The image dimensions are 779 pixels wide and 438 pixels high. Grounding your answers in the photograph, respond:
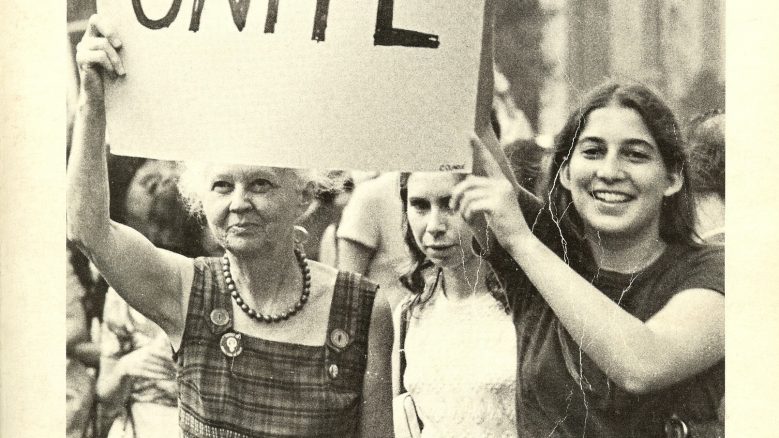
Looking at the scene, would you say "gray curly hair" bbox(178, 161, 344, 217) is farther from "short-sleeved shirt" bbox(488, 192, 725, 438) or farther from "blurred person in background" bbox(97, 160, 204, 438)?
"short-sleeved shirt" bbox(488, 192, 725, 438)

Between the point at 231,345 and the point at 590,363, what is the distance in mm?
717

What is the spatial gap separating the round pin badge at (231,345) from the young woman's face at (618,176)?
73 cm

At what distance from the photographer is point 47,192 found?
2254mm

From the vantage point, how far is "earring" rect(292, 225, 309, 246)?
215cm

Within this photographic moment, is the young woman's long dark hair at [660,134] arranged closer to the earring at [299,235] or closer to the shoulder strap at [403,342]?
the shoulder strap at [403,342]

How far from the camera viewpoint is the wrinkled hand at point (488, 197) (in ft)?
6.85

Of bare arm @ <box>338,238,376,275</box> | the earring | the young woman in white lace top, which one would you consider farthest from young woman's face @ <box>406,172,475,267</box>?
the earring

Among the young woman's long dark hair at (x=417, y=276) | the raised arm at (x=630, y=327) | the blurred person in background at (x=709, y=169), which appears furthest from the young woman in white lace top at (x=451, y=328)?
the blurred person in background at (x=709, y=169)

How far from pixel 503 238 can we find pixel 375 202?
0.26m

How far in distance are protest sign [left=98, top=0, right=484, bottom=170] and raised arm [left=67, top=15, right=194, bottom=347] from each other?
0.22ft

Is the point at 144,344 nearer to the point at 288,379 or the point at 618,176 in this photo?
the point at 288,379

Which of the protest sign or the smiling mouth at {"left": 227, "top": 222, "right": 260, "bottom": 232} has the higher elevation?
the protest sign

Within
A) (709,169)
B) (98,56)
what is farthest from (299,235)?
(709,169)

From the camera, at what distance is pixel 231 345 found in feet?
7.07
